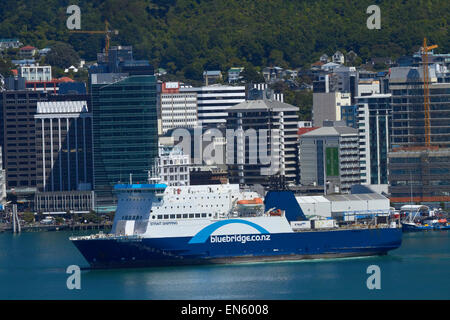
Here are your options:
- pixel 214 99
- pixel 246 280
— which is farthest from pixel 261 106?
pixel 246 280

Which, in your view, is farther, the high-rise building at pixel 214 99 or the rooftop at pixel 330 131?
the high-rise building at pixel 214 99

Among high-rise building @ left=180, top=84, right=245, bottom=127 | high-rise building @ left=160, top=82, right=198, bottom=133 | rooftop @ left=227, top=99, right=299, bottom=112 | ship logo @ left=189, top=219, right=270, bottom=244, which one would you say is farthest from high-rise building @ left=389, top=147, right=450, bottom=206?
ship logo @ left=189, top=219, right=270, bottom=244

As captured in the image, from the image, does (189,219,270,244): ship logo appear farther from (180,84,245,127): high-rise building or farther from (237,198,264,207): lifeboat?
(180,84,245,127): high-rise building

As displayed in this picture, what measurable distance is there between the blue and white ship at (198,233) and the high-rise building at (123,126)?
4170 centimetres

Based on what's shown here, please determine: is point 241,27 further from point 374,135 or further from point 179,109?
point 374,135

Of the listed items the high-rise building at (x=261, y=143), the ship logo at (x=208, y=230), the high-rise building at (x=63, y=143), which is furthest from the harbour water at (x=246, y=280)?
the high-rise building at (x=63, y=143)

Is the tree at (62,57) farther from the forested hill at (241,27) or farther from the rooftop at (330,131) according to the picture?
the rooftop at (330,131)

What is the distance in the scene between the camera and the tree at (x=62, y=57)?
142 metres
